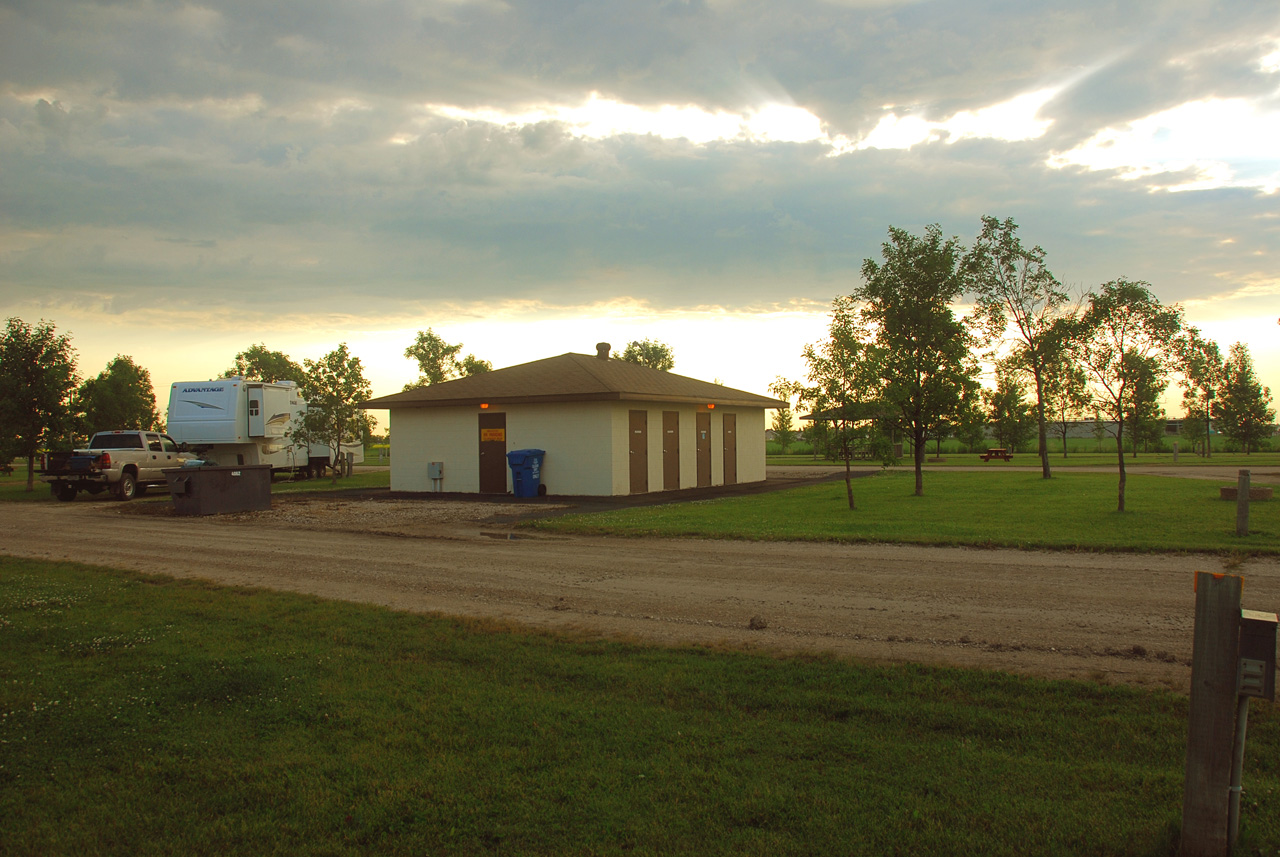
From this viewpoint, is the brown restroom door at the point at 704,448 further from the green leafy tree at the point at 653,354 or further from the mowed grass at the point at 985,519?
the green leafy tree at the point at 653,354

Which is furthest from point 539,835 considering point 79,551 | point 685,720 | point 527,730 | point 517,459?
point 517,459

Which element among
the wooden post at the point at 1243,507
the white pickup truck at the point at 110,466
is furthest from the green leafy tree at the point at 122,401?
the wooden post at the point at 1243,507

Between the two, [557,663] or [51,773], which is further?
[557,663]

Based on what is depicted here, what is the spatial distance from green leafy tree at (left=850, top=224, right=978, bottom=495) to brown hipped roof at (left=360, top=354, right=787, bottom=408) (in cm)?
583

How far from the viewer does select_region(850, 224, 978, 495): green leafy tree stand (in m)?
22.6

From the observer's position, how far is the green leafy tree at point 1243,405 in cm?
5025

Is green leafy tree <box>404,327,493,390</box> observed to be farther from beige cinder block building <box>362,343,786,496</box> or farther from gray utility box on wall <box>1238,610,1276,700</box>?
gray utility box on wall <box>1238,610,1276,700</box>

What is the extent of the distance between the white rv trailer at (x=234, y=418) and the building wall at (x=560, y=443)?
22.1 ft

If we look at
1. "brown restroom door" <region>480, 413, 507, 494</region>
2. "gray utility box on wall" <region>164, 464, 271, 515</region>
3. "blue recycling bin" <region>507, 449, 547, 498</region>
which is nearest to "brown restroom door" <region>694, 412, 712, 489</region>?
"blue recycling bin" <region>507, 449, 547, 498</region>

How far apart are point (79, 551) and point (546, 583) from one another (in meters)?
8.50

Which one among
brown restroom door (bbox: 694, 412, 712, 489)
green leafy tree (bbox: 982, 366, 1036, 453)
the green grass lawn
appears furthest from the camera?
green leafy tree (bbox: 982, 366, 1036, 453)

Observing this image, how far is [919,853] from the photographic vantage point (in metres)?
3.17

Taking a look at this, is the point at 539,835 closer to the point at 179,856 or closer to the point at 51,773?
the point at 179,856

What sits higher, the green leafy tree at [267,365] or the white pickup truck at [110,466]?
the green leafy tree at [267,365]
